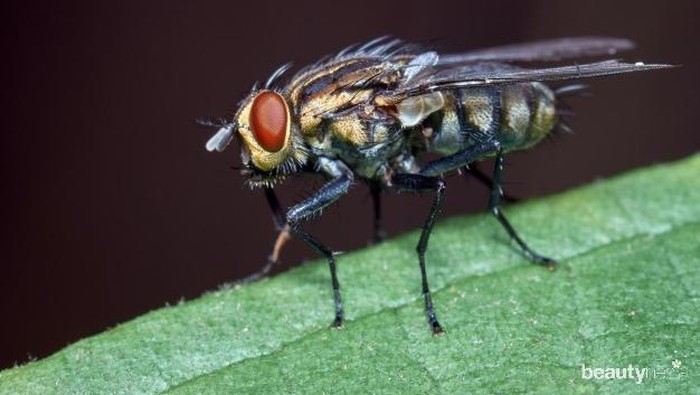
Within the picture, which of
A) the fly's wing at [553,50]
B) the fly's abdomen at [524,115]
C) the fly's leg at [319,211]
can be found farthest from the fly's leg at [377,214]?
the fly's wing at [553,50]

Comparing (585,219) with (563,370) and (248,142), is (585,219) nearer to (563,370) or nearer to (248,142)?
(563,370)

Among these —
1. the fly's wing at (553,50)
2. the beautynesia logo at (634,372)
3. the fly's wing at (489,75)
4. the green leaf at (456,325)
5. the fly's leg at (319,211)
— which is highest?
the fly's wing at (489,75)

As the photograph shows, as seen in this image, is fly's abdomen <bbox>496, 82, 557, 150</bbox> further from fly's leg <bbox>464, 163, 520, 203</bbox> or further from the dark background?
the dark background

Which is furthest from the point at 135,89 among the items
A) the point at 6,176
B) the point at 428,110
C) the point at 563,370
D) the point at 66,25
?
the point at 563,370

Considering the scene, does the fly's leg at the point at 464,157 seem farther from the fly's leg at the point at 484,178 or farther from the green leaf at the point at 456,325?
the fly's leg at the point at 484,178

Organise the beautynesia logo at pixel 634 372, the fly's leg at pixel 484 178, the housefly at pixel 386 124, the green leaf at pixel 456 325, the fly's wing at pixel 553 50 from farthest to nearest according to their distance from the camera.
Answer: the fly's wing at pixel 553 50
the fly's leg at pixel 484 178
the housefly at pixel 386 124
the green leaf at pixel 456 325
the beautynesia logo at pixel 634 372

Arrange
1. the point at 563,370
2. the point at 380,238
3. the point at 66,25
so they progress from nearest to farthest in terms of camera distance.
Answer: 1. the point at 563,370
2. the point at 380,238
3. the point at 66,25

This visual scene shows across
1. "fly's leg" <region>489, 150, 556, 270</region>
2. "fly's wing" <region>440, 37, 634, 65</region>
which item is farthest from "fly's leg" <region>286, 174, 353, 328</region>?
"fly's wing" <region>440, 37, 634, 65</region>
